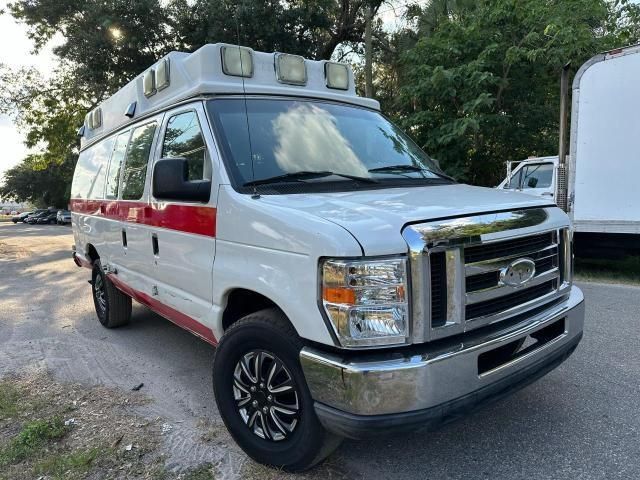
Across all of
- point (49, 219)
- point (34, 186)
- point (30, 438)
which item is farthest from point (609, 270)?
point (34, 186)

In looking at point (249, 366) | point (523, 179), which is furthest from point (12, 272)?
point (523, 179)

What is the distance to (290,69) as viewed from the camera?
394 centimetres

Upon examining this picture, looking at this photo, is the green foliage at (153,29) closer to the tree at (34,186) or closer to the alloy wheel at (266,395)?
the alloy wheel at (266,395)

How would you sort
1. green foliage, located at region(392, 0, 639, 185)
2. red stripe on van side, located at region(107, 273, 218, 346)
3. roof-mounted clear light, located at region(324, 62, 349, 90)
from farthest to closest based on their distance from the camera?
green foliage, located at region(392, 0, 639, 185) → roof-mounted clear light, located at region(324, 62, 349, 90) → red stripe on van side, located at region(107, 273, 218, 346)

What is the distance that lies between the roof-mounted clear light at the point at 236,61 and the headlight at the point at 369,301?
2.01 meters

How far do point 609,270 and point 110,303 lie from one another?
29.1 feet

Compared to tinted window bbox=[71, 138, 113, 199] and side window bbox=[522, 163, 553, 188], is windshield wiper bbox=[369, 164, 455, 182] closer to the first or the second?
tinted window bbox=[71, 138, 113, 199]

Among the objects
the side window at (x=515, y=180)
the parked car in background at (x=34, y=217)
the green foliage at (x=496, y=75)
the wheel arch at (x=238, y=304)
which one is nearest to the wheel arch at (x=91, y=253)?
the wheel arch at (x=238, y=304)

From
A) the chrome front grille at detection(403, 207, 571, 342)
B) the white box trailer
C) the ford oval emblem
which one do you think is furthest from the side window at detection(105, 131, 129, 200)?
the white box trailer

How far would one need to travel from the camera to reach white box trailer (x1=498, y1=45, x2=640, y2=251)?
7820mm

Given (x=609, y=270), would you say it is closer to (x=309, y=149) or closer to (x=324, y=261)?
(x=309, y=149)

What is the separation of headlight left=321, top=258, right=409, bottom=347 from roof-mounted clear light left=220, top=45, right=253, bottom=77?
2.01 meters

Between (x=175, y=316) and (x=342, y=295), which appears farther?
(x=175, y=316)

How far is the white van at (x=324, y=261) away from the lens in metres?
2.25
